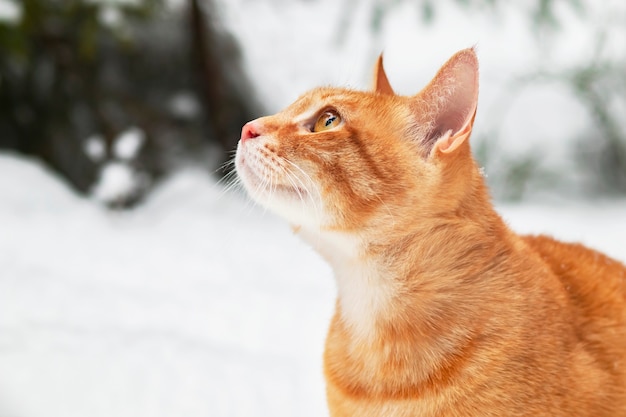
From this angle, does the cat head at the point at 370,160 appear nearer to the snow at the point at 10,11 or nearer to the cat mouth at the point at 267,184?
the cat mouth at the point at 267,184

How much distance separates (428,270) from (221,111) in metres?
2.63

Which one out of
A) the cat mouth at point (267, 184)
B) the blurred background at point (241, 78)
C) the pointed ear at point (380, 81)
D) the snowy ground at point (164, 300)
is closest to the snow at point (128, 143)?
the blurred background at point (241, 78)

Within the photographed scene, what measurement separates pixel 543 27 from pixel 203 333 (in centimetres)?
255

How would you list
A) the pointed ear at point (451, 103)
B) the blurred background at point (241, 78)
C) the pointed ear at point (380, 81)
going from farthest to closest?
1. the blurred background at point (241, 78)
2. the pointed ear at point (380, 81)
3. the pointed ear at point (451, 103)

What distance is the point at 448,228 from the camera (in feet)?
4.16

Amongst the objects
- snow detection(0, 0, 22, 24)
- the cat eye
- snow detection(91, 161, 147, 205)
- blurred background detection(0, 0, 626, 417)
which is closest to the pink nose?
the cat eye

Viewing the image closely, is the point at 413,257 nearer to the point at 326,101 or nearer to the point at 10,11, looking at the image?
the point at 326,101

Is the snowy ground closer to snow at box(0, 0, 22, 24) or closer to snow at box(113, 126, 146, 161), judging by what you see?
snow at box(113, 126, 146, 161)

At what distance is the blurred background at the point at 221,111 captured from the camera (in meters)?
3.05

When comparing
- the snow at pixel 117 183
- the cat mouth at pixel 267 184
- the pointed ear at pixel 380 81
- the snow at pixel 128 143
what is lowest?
the snow at pixel 117 183

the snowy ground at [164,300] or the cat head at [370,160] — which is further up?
the cat head at [370,160]

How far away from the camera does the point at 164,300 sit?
2.58 m

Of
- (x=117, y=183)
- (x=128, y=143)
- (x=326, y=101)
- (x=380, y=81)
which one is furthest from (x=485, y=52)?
(x=326, y=101)

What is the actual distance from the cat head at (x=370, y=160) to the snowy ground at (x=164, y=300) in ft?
1.32
